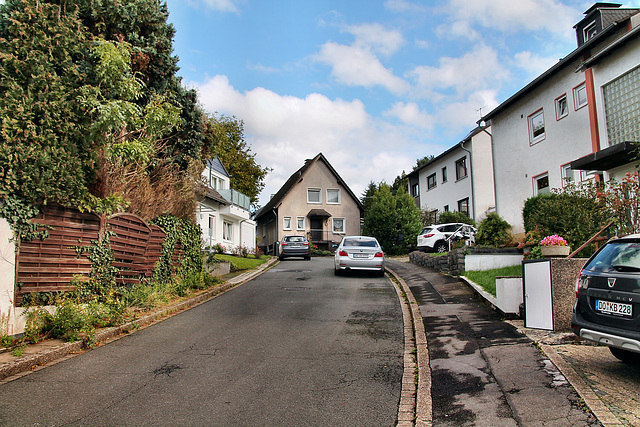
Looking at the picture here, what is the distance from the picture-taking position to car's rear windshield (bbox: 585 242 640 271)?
5.46m

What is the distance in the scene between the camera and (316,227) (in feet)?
144

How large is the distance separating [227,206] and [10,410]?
28.2 m

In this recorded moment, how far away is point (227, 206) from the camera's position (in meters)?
32.8

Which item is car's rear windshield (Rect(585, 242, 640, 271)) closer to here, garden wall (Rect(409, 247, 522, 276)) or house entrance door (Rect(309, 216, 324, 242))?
garden wall (Rect(409, 247, 522, 276))

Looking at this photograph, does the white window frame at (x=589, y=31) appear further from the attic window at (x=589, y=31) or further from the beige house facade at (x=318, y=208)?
the beige house facade at (x=318, y=208)

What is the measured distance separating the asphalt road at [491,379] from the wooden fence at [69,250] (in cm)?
630

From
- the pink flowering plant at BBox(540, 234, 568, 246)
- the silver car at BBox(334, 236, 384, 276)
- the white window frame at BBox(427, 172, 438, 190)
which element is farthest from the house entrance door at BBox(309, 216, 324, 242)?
the pink flowering plant at BBox(540, 234, 568, 246)

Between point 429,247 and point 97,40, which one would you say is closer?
point 97,40

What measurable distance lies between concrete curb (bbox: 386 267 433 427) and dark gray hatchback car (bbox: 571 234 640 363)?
1.94m

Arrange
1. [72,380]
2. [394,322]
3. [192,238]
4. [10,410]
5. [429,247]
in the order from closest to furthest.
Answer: [10,410]
[72,380]
[394,322]
[192,238]
[429,247]

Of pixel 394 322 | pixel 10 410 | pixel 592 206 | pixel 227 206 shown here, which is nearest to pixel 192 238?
pixel 394 322

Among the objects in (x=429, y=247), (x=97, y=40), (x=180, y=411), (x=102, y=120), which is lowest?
(x=180, y=411)

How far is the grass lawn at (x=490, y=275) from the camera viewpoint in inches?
466

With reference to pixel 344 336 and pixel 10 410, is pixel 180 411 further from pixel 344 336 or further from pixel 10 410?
pixel 344 336
